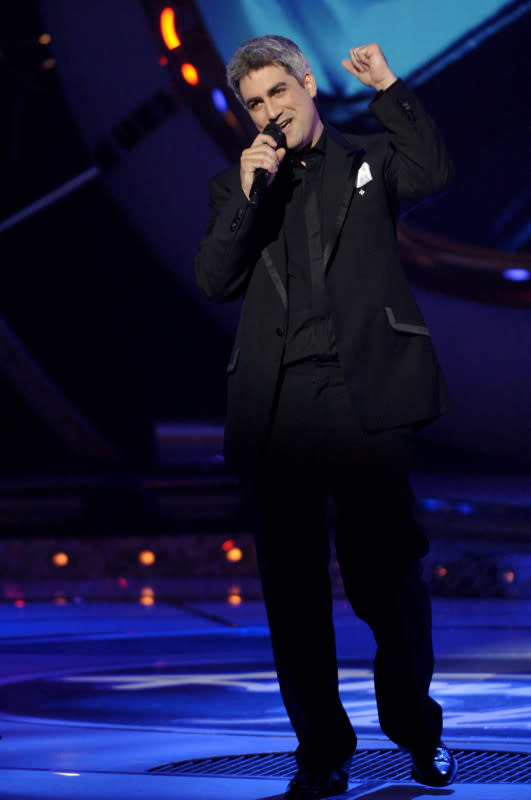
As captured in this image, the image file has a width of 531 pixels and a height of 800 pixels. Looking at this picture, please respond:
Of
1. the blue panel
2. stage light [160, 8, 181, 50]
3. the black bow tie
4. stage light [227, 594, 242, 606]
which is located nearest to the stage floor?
stage light [227, 594, 242, 606]

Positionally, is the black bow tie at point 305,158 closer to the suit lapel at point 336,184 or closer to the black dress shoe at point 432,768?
the suit lapel at point 336,184

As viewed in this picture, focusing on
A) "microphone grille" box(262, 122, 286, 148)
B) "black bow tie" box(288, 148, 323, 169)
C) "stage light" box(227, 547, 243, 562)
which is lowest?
"stage light" box(227, 547, 243, 562)

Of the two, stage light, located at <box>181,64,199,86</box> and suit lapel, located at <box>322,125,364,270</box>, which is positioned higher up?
suit lapel, located at <box>322,125,364,270</box>

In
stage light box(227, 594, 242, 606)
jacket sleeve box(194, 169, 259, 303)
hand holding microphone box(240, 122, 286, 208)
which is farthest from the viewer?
stage light box(227, 594, 242, 606)

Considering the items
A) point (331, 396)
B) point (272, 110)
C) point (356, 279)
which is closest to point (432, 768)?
point (331, 396)

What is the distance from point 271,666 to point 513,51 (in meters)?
2.34

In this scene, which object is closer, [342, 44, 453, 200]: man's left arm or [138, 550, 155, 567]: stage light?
[342, 44, 453, 200]: man's left arm

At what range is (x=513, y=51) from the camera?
4043 millimetres

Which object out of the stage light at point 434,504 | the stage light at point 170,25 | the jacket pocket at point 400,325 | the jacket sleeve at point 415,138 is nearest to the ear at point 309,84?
the jacket sleeve at point 415,138

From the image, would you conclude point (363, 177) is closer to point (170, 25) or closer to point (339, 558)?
point (339, 558)

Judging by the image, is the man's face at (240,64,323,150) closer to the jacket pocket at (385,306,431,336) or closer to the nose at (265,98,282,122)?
the nose at (265,98,282,122)

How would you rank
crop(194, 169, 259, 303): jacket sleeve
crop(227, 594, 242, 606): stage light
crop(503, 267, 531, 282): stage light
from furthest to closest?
crop(503, 267, 531, 282): stage light
crop(227, 594, 242, 606): stage light
crop(194, 169, 259, 303): jacket sleeve

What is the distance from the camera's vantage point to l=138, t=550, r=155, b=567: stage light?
4363mm

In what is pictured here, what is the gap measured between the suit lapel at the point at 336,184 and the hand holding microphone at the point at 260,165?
15cm
